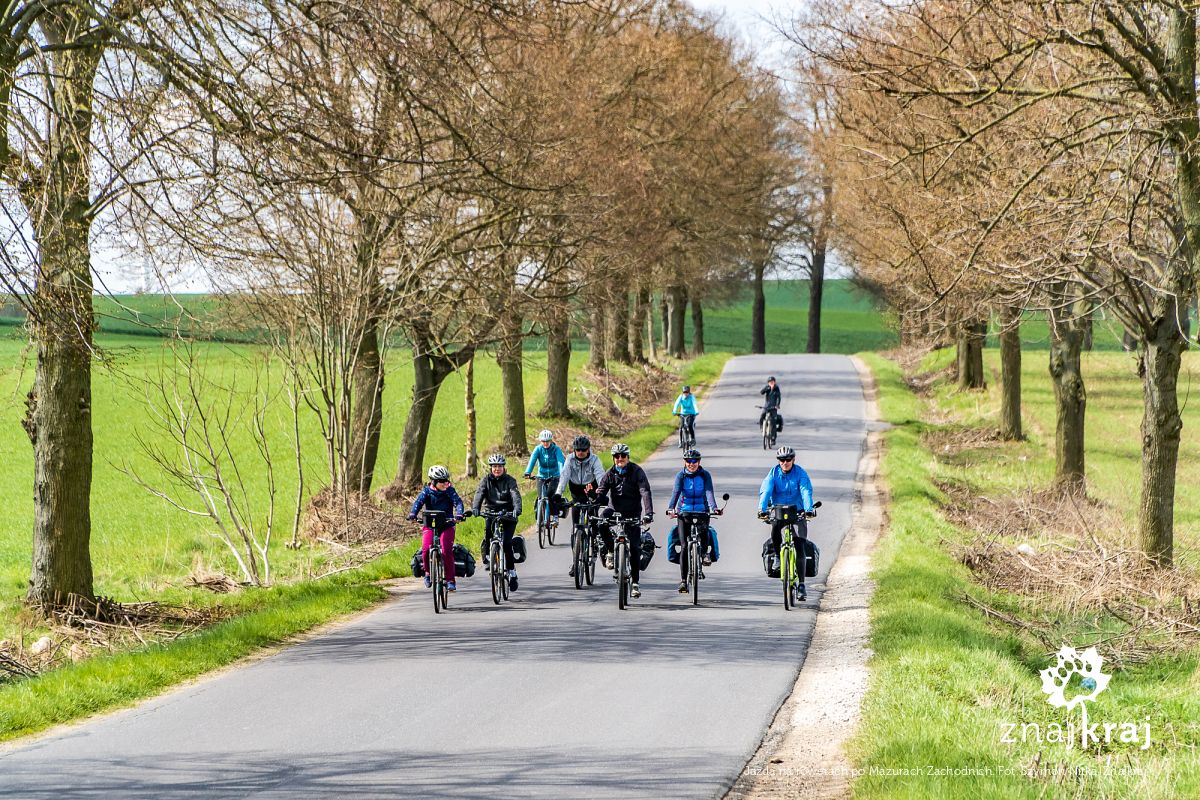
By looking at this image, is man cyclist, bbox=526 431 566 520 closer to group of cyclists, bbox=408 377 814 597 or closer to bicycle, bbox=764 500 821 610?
group of cyclists, bbox=408 377 814 597

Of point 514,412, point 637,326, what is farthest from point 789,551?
point 637,326

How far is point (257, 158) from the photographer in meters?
9.98

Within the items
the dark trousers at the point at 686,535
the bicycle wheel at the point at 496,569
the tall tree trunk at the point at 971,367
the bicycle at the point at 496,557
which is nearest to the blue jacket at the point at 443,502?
the bicycle at the point at 496,557

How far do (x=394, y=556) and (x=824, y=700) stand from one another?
9.48m

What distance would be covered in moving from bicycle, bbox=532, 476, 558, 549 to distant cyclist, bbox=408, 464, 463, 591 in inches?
194

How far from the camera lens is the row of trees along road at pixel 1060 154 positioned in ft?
42.0

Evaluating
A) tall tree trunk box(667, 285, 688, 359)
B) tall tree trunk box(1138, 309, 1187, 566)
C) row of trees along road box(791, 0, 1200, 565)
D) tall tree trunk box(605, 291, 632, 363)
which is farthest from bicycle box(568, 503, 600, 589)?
tall tree trunk box(667, 285, 688, 359)

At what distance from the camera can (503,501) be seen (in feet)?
51.0

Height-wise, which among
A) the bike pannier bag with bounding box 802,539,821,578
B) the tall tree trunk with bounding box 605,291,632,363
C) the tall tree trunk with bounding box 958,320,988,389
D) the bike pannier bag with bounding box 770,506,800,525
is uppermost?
the tall tree trunk with bounding box 605,291,632,363

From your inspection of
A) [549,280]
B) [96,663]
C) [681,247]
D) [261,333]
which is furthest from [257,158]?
[681,247]

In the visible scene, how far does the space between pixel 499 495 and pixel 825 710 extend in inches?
256

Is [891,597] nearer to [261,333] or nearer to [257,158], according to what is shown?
[257,158]

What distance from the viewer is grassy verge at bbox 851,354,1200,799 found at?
7.57 meters

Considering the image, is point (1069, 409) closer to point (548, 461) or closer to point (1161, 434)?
point (1161, 434)
